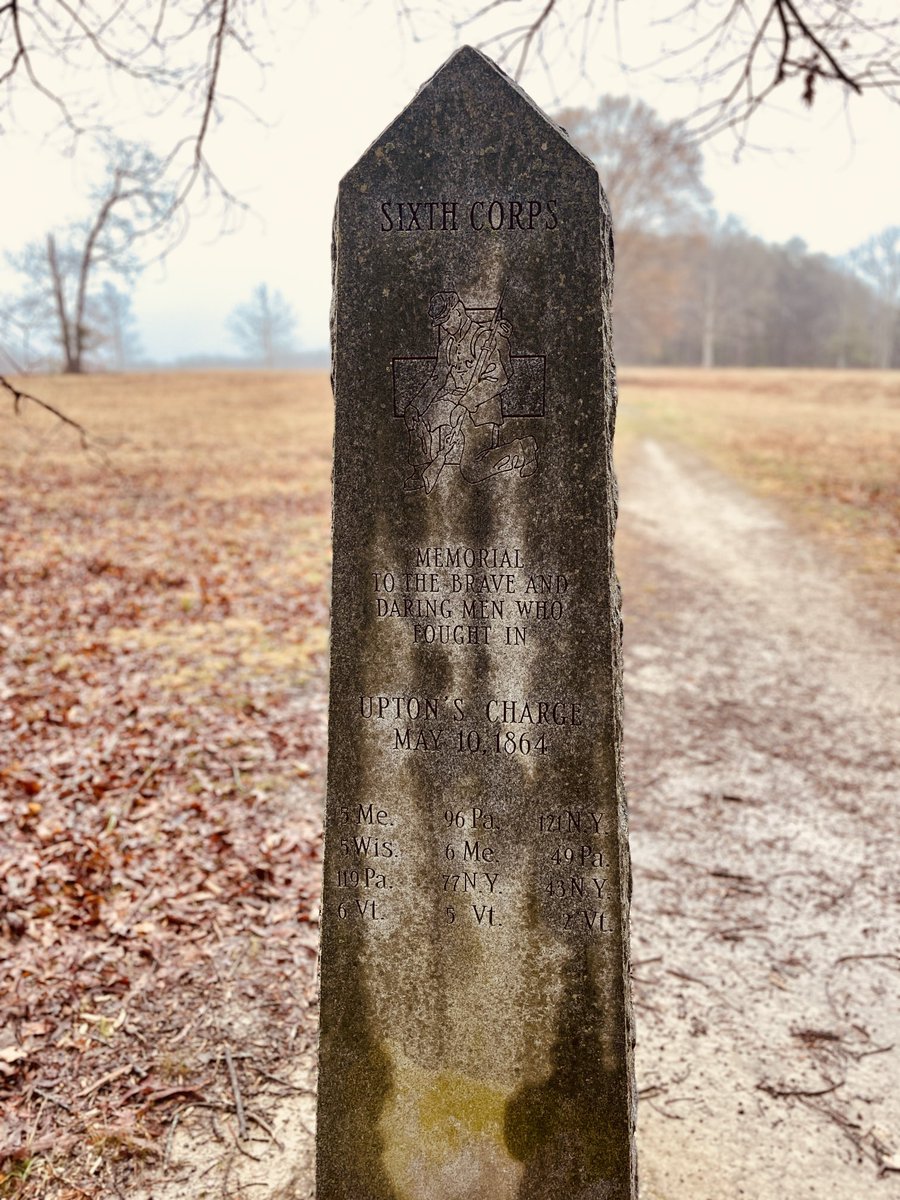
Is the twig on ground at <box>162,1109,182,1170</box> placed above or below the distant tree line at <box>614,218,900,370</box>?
below

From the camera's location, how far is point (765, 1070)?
3.64 m

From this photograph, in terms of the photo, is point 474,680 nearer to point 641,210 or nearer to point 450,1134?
point 450,1134

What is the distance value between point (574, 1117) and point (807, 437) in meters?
23.5

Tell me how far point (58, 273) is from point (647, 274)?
29.1m

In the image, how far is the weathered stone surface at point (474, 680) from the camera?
2314 millimetres

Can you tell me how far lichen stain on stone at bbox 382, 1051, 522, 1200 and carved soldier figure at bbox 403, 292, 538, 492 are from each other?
1.82 meters

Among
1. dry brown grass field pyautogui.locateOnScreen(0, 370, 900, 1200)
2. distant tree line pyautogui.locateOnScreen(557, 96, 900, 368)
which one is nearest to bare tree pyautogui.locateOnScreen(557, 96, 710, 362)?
distant tree line pyautogui.locateOnScreen(557, 96, 900, 368)

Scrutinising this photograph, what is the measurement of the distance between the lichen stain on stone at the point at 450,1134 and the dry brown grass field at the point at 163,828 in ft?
2.03

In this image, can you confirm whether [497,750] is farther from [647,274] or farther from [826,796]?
[647,274]

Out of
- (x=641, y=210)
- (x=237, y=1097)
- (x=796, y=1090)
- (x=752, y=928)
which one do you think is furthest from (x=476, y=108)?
(x=641, y=210)

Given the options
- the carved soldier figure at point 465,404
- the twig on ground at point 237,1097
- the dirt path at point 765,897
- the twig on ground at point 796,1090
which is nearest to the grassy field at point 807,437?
the dirt path at point 765,897

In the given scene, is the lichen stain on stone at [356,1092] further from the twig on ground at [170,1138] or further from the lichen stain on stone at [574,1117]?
the twig on ground at [170,1138]

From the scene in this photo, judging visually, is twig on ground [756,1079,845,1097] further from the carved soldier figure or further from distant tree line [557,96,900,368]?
distant tree line [557,96,900,368]

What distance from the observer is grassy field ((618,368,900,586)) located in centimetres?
1382
